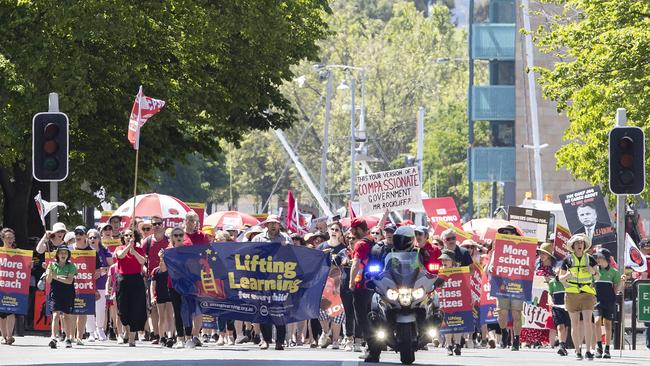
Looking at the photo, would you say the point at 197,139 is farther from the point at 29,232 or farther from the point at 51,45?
the point at 51,45

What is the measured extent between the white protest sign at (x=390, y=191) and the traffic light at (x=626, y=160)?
9.92ft

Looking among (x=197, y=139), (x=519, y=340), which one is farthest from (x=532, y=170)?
(x=519, y=340)

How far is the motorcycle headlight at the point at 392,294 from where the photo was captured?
22359 mm

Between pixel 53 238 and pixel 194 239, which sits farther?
pixel 53 238

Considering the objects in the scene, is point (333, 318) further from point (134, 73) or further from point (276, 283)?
point (134, 73)

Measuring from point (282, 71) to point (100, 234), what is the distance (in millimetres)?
13637

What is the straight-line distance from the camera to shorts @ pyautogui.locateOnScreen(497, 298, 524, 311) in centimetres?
2884

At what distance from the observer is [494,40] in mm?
88812

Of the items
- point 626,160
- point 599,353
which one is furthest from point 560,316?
point 626,160

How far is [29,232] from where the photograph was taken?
40.2m

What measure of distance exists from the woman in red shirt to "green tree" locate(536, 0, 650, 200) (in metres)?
15.7

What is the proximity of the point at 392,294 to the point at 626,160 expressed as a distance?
6.17m

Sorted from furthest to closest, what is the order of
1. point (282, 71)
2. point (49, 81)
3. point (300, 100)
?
point (300, 100)
point (282, 71)
point (49, 81)

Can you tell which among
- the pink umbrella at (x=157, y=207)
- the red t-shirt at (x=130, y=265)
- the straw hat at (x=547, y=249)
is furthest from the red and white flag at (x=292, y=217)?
the red t-shirt at (x=130, y=265)
